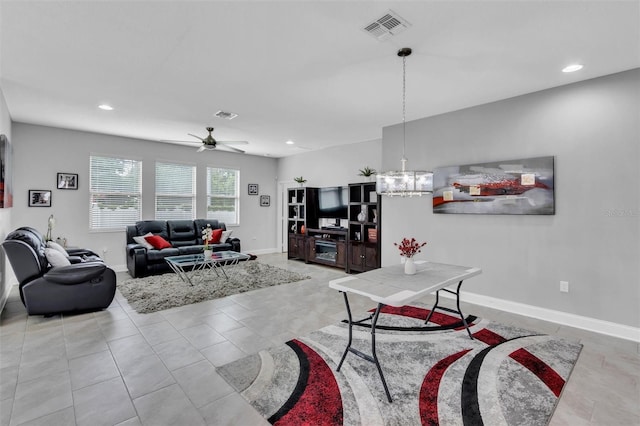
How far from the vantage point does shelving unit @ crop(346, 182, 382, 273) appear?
18.6 ft

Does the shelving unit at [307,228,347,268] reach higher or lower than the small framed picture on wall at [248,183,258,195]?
lower

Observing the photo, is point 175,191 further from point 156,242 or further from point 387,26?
point 387,26

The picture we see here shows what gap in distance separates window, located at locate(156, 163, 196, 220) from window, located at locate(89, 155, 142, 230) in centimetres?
41

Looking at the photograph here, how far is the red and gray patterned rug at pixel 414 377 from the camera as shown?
195 centimetres

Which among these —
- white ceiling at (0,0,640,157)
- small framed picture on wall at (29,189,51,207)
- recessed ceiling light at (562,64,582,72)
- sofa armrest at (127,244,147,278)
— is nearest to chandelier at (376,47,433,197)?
white ceiling at (0,0,640,157)

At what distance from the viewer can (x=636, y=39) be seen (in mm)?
2525

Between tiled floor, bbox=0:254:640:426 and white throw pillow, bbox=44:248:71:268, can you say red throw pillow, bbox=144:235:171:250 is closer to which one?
tiled floor, bbox=0:254:640:426

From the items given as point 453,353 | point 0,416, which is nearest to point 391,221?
point 453,353

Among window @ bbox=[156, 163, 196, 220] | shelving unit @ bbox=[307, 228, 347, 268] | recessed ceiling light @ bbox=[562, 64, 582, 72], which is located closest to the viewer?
recessed ceiling light @ bbox=[562, 64, 582, 72]

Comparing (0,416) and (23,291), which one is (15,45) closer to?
(23,291)

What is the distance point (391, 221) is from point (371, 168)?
61.2 inches

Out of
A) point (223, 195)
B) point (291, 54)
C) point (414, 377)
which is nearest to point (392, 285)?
point (414, 377)

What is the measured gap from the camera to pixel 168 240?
6402 millimetres

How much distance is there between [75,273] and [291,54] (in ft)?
11.4
